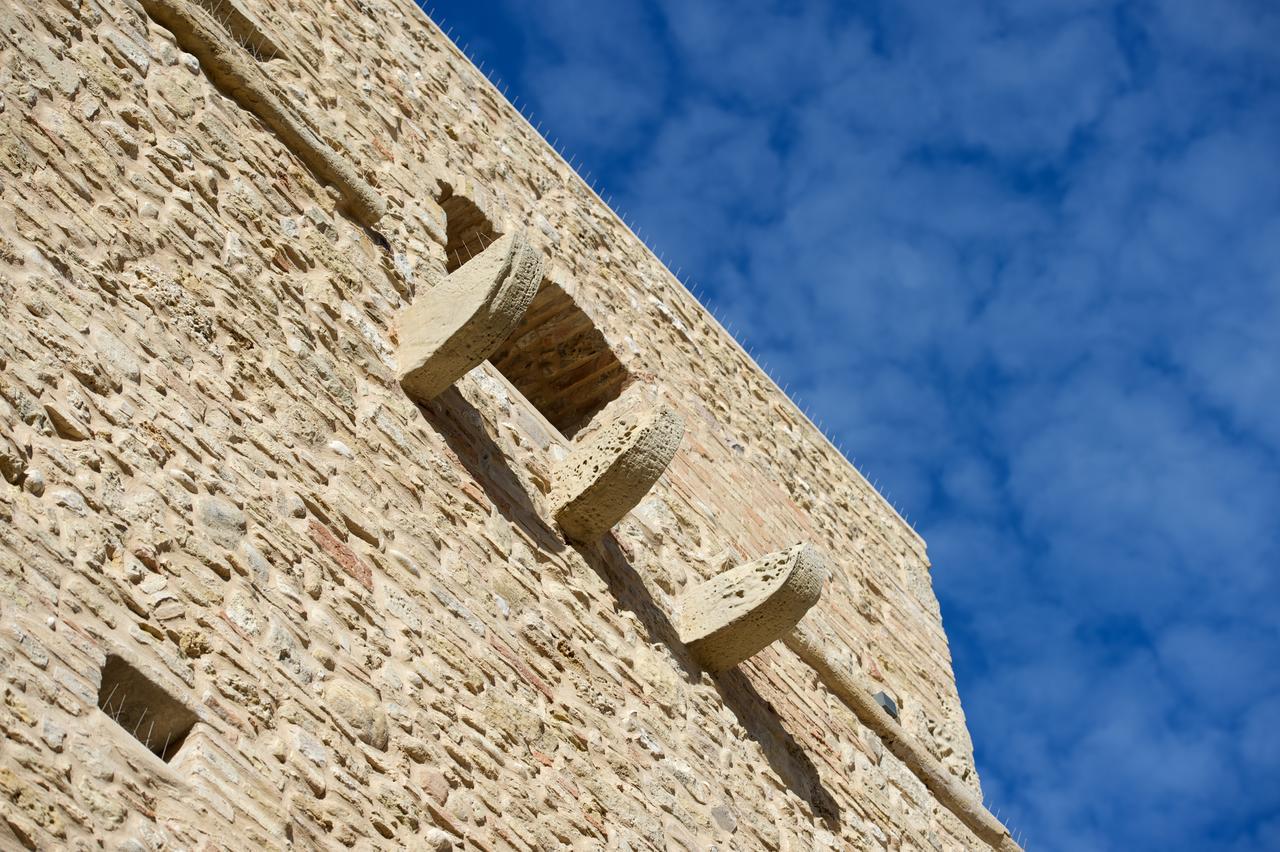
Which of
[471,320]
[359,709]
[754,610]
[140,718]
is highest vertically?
[754,610]

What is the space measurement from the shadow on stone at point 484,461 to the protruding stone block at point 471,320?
14cm

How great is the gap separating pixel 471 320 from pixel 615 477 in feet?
3.09

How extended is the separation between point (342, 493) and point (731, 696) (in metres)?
2.40

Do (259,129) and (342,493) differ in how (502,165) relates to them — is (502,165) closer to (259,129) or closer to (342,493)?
(259,129)

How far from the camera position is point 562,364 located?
806cm

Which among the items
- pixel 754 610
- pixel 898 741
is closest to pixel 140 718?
pixel 754 610

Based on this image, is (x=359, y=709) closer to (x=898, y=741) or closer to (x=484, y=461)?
(x=484, y=461)

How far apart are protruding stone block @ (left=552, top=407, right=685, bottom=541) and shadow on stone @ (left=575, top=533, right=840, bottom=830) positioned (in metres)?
0.13

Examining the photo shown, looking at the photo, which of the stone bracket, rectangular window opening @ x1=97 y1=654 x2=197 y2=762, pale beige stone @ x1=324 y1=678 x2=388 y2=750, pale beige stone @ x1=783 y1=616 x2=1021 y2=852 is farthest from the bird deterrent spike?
pale beige stone @ x1=783 y1=616 x2=1021 y2=852

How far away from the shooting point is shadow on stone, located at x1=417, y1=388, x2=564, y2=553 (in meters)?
6.25

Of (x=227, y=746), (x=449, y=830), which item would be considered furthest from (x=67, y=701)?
(x=449, y=830)

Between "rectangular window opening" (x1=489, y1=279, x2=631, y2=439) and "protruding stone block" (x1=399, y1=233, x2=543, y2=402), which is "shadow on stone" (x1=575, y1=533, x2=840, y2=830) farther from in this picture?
"rectangular window opening" (x1=489, y1=279, x2=631, y2=439)

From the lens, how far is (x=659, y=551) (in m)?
7.41

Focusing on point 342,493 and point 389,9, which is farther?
point 389,9
